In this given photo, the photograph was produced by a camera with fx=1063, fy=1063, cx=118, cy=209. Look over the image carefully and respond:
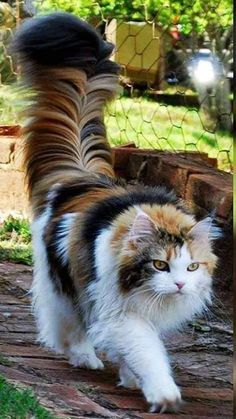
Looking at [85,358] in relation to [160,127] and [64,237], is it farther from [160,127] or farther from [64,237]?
[160,127]

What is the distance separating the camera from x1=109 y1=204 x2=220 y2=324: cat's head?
4051 millimetres

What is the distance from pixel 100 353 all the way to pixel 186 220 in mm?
941

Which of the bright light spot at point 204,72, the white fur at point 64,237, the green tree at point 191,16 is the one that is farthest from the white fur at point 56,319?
the bright light spot at point 204,72

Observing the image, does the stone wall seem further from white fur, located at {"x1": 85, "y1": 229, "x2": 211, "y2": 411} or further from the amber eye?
the amber eye

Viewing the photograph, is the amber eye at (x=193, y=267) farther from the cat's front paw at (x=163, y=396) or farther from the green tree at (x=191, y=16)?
the green tree at (x=191, y=16)

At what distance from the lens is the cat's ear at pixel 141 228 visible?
411cm

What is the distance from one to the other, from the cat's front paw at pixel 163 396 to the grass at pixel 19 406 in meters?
0.53

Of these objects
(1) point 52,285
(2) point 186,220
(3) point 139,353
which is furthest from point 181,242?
(1) point 52,285

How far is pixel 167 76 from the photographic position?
10062mm

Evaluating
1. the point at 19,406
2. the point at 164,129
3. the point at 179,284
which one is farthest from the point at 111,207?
the point at 164,129

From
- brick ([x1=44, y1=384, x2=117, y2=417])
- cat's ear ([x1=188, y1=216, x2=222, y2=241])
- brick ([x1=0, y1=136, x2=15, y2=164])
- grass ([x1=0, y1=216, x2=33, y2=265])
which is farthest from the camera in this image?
brick ([x1=0, y1=136, x2=15, y2=164])

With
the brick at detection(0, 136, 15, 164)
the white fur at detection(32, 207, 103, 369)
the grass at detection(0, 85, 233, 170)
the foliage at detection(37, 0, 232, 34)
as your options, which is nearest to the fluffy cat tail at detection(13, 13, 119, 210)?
the white fur at detection(32, 207, 103, 369)

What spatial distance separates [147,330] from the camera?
13.6 ft

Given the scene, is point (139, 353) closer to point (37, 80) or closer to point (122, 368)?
point (122, 368)
